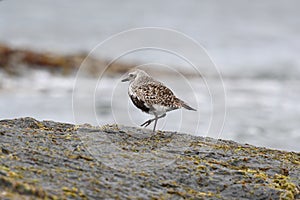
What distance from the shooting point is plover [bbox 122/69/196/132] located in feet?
23.5

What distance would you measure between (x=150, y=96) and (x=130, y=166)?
1.41m

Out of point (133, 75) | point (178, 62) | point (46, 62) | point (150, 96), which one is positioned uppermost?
point (178, 62)

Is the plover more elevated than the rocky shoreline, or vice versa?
the rocky shoreline

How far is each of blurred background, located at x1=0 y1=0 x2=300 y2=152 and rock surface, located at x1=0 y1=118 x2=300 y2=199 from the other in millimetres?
764

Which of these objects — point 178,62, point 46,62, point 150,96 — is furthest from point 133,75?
point 46,62

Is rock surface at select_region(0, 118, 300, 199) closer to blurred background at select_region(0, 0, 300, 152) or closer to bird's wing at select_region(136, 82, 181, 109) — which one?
bird's wing at select_region(136, 82, 181, 109)

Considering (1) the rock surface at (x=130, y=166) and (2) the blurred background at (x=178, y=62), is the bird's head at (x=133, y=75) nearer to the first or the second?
(2) the blurred background at (x=178, y=62)

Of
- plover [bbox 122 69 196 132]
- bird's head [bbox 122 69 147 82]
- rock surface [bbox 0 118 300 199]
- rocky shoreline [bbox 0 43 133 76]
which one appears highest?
rocky shoreline [bbox 0 43 133 76]

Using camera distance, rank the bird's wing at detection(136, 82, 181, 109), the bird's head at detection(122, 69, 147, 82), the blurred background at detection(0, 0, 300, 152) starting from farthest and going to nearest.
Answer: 1. the blurred background at detection(0, 0, 300, 152)
2. the bird's head at detection(122, 69, 147, 82)
3. the bird's wing at detection(136, 82, 181, 109)

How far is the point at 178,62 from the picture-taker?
1047 inches

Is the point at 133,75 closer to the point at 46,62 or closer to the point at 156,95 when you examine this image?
the point at 156,95

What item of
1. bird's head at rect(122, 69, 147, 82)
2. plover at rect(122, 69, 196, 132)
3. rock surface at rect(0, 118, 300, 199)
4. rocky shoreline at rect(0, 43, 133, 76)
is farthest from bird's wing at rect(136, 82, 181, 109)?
rocky shoreline at rect(0, 43, 133, 76)

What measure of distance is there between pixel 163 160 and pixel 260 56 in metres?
25.6

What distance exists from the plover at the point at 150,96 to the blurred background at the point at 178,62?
0.22 m
